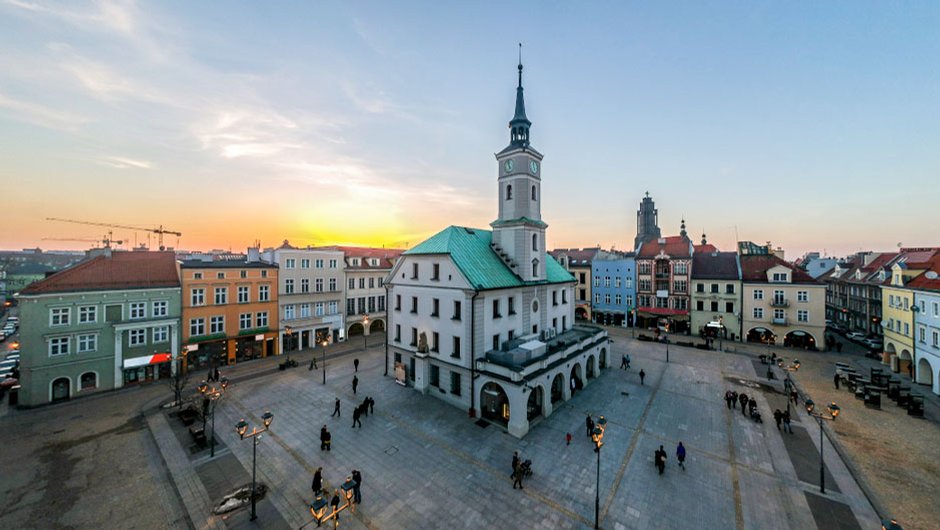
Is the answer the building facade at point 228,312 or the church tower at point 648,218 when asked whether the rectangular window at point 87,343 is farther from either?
the church tower at point 648,218

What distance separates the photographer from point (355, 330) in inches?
1948

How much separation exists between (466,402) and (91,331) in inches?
1320

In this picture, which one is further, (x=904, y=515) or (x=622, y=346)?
(x=622, y=346)

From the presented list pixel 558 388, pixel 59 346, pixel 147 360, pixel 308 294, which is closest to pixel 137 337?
pixel 147 360

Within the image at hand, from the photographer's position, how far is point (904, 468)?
18.3 m

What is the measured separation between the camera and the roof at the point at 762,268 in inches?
1774

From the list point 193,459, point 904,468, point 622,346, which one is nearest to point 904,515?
point 904,468

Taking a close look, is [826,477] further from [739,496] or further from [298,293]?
[298,293]

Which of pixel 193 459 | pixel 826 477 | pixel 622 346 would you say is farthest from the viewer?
pixel 622 346

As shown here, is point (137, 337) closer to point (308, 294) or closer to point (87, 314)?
point (87, 314)

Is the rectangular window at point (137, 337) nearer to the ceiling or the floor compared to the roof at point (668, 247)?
nearer to the floor

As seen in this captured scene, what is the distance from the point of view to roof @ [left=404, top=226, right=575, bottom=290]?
2639 cm

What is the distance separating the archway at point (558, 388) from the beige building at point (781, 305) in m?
37.7

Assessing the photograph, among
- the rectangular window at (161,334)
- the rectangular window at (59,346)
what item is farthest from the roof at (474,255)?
the rectangular window at (59,346)
